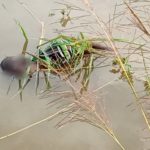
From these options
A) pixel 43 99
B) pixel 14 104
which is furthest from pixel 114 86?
pixel 14 104

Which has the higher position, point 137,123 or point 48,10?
point 48,10

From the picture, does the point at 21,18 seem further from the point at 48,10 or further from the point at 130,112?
the point at 130,112

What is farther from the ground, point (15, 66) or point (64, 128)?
point (15, 66)

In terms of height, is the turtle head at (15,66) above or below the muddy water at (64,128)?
above

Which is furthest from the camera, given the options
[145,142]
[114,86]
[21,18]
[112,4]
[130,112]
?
[112,4]

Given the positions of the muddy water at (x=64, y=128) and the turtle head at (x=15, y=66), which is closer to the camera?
the muddy water at (x=64, y=128)

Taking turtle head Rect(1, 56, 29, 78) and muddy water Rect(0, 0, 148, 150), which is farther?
turtle head Rect(1, 56, 29, 78)

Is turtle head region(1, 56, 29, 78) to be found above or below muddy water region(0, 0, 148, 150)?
above

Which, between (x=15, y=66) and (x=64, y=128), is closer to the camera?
(x=64, y=128)
